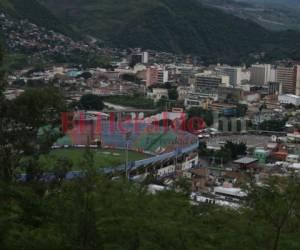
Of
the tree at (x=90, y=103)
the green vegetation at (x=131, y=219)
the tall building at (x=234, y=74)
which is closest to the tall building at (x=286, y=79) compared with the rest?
the tall building at (x=234, y=74)

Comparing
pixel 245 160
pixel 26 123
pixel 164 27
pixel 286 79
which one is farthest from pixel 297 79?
pixel 26 123

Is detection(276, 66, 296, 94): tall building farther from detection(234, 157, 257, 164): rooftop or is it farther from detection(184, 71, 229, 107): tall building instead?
detection(234, 157, 257, 164): rooftop

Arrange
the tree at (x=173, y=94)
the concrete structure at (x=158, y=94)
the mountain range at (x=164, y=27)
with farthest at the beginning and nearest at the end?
the mountain range at (x=164, y=27)
the concrete structure at (x=158, y=94)
the tree at (x=173, y=94)

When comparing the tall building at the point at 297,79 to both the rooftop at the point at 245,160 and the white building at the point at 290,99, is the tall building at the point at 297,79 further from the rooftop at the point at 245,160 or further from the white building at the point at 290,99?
the rooftop at the point at 245,160

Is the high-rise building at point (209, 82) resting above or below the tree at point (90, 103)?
above

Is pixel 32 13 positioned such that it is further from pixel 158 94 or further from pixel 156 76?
pixel 158 94

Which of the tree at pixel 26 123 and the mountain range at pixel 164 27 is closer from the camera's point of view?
the tree at pixel 26 123

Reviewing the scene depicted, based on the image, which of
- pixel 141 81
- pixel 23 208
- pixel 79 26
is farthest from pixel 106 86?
pixel 23 208

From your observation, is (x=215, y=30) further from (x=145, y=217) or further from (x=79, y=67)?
(x=145, y=217)
